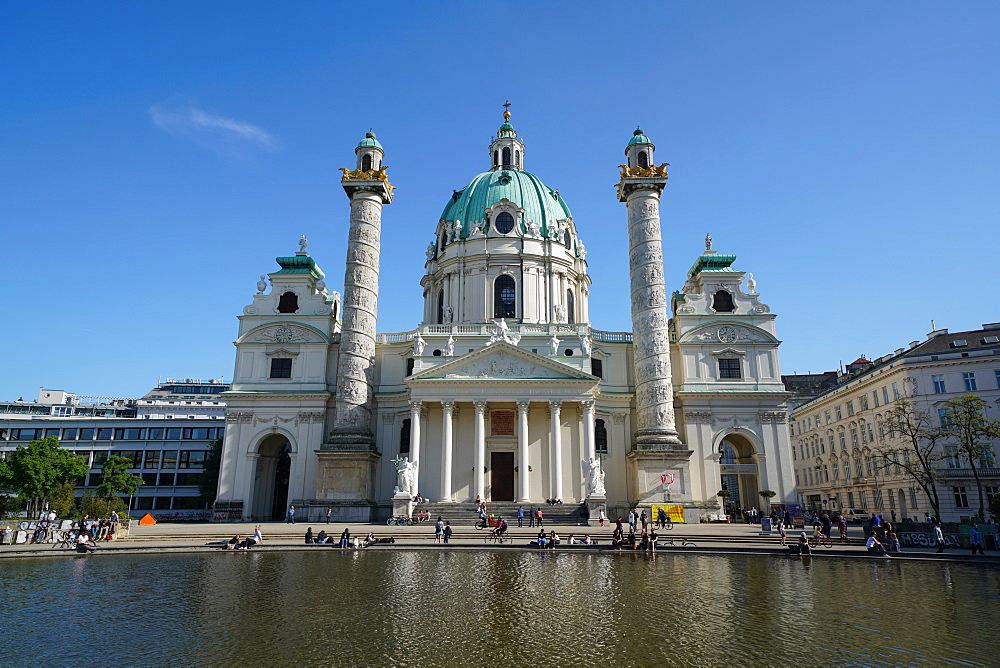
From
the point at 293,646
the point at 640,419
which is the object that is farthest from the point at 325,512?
the point at 293,646

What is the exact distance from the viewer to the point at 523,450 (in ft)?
123

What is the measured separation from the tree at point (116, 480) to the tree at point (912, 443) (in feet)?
188

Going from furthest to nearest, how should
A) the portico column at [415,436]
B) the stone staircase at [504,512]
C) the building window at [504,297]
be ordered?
the building window at [504,297] → the portico column at [415,436] → the stone staircase at [504,512]

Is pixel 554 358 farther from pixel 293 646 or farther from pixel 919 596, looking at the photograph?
pixel 293 646

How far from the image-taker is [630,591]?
13.8 m

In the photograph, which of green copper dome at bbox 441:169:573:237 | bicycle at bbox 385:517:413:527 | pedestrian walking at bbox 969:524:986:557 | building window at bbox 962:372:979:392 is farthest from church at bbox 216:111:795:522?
pedestrian walking at bbox 969:524:986:557

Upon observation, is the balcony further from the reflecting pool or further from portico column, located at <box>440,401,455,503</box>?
the reflecting pool

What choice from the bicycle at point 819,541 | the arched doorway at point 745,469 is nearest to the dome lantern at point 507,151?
the arched doorway at point 745,469

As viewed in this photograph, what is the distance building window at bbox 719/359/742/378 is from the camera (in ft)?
140

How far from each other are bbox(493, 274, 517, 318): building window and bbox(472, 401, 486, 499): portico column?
36.5ft

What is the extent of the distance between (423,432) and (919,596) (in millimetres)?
29969

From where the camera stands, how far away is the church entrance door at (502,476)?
129 feet

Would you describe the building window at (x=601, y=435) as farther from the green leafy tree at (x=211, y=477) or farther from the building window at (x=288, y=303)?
the green leafy tree at (x=211, y=477)

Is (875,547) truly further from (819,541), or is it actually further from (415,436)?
(415,436)
